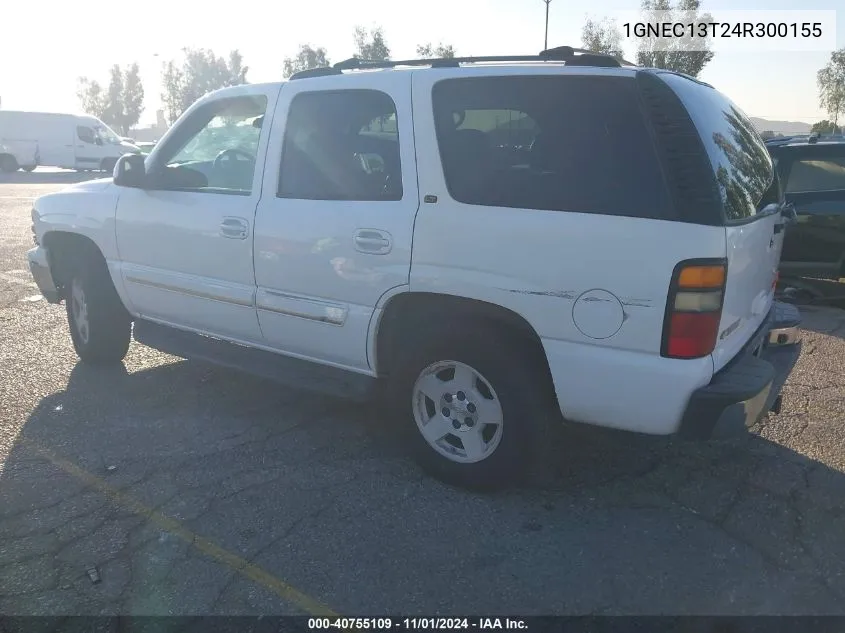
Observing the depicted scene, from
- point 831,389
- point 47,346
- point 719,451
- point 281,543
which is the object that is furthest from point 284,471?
point 831,389

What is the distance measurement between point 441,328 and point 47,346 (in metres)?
4.05

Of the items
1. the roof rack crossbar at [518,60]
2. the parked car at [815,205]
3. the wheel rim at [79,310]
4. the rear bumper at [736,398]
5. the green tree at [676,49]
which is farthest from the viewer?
the green tree at [676,49]

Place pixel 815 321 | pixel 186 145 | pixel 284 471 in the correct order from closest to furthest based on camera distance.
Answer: pixel 284 471
pixel 186 145
pixel 815 321

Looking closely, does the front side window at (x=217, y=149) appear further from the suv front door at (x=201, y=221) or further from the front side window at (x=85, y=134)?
the front side window at (x=85, y=134)

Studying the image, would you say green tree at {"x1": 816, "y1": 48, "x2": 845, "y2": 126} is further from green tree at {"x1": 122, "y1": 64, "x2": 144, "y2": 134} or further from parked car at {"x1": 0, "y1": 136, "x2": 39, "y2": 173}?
green tree at {"x1": 122, "y1": 64, "x2": 144, "y2": 134}

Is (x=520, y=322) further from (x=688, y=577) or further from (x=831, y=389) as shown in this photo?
(x=831, y=389)

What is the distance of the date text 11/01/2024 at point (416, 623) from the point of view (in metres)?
2.66

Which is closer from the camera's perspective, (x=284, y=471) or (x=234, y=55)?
(x=284, y=471)

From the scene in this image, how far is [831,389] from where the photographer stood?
5.01 m

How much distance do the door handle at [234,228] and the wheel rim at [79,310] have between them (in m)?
1.71

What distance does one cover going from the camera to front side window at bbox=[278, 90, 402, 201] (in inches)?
144

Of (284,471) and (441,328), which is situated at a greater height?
(441,328)

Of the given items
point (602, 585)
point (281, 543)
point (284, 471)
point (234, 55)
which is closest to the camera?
point (602, 585)

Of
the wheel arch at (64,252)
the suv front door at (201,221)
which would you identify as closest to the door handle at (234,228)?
the suv front door at (201,221)
